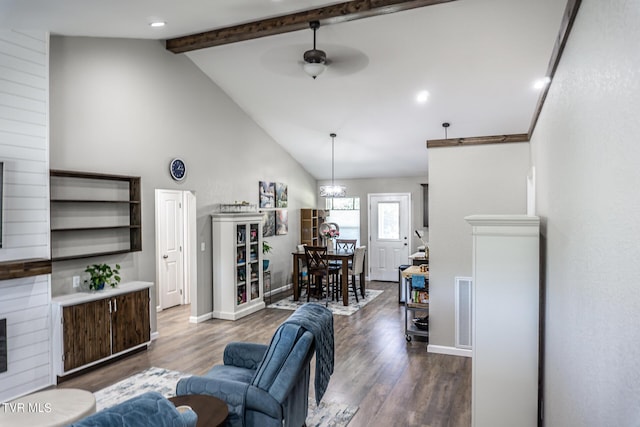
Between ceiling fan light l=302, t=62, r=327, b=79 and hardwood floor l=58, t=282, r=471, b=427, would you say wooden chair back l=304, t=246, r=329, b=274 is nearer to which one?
hardwood floor l=58, t=282, r=471, b=427

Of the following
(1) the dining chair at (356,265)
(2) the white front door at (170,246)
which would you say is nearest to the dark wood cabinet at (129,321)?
(2) the white front door at (170,246)

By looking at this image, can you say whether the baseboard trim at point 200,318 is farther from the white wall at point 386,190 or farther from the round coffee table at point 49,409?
the white wall at point 386,190

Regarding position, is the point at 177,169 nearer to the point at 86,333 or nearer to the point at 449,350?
the point at 86,333

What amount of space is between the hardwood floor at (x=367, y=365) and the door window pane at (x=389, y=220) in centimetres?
311

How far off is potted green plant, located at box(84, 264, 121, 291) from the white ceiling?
235cm

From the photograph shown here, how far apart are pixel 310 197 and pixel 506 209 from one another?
5808mm

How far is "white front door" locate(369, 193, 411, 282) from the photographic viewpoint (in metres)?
Result: 9.09

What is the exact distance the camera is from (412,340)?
4.95 m

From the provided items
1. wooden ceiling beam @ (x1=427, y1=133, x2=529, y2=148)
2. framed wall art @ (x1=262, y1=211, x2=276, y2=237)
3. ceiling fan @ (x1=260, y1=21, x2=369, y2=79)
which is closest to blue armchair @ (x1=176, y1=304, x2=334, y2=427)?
wooden ceiling beam @ (x1=427, y1=133, x2=529, y2=148)

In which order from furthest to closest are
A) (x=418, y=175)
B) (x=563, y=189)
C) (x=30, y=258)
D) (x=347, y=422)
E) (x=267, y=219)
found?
(x=418, y=175)
(x=267, y=219)
(x=30, y=258)
(x=347, y=422)
(x=563, y=189)

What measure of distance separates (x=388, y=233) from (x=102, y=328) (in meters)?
6.40

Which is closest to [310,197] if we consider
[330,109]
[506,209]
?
[330,109]

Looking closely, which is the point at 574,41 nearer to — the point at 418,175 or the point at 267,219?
the point at 267,219

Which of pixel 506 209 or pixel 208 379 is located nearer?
pixel 208 379
